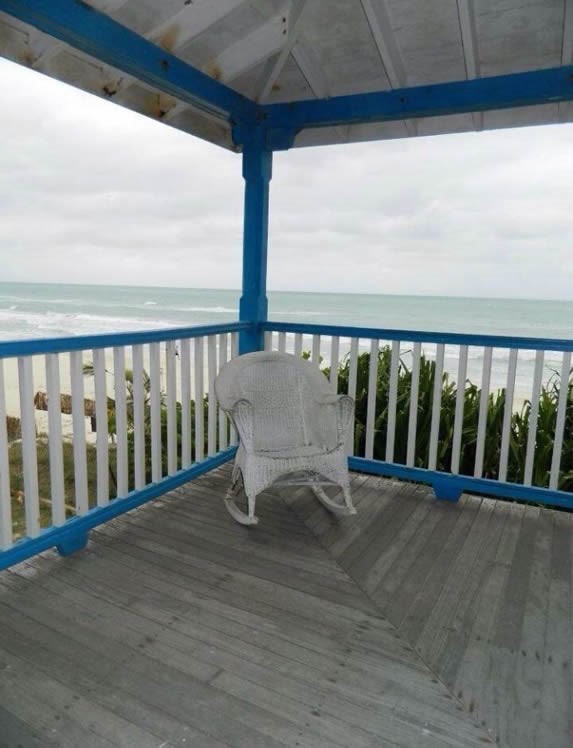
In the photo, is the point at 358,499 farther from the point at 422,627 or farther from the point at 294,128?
the point at 294,128

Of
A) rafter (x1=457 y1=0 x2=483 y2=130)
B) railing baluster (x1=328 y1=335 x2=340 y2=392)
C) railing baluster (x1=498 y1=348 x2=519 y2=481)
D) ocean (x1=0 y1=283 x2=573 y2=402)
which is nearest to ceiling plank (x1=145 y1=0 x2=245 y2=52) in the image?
rafter (x1=457 y1=0 x2=483 y2=130)

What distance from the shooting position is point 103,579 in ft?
7.54

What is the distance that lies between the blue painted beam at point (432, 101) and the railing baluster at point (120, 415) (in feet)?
6.69

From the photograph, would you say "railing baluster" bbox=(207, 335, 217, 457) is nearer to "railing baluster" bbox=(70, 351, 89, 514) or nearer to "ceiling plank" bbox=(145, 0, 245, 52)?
"railing baluster" bbox=(70, 351, 89, 514)

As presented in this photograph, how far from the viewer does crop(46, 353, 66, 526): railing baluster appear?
7.82ft

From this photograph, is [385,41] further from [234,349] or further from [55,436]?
[55,436]

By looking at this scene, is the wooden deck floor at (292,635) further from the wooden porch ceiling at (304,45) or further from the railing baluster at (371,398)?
the wooden porch ceiling at (304,45)

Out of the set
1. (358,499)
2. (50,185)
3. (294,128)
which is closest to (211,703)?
(358,499)

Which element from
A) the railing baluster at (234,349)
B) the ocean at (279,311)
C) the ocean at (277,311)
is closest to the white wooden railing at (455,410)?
the railing baluster at (234,349)

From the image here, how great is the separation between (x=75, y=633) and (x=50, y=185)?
102ft

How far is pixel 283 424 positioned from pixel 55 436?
4.41ft

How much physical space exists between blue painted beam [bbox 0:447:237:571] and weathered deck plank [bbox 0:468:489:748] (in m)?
0.08

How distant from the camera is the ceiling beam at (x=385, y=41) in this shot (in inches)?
107

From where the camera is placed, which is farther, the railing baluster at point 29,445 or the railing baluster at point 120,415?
the railing baluster at point 120,415
